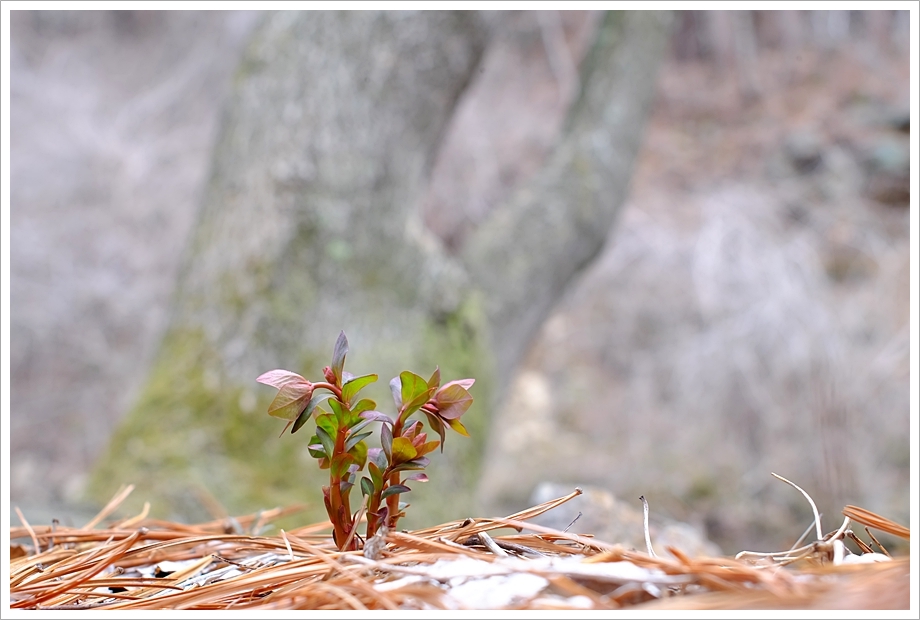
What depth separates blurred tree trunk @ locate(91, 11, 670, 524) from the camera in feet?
6.17

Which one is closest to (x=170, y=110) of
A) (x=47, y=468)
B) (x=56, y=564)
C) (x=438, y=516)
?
(x=47, y=468)

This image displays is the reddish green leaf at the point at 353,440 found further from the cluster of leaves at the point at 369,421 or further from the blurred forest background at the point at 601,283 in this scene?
the blurred forest background at the point at 601,283

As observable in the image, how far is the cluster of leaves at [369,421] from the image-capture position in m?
0.61

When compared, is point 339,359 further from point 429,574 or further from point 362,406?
point 429,574

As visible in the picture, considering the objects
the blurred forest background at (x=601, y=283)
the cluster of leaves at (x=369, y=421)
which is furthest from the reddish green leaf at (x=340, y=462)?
the blurred forest background at (x=601, y=283)

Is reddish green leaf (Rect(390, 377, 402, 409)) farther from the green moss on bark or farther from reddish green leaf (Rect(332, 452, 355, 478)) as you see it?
the green moss on bark

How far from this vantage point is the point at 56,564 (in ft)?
2.62

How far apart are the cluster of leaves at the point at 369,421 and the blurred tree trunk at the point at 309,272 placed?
1263 mm

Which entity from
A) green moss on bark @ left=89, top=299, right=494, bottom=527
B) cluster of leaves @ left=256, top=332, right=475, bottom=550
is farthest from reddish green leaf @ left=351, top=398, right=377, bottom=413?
green moss on bark @ left=89, top=299, right=494, bottom=527

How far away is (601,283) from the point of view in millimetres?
4867

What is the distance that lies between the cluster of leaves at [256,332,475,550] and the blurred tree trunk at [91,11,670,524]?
1263 mm

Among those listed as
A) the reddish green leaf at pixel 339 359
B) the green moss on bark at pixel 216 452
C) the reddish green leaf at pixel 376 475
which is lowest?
the reddish green leaf at pixel 376 475

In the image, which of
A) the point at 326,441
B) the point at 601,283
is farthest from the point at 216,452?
the point at 601,283

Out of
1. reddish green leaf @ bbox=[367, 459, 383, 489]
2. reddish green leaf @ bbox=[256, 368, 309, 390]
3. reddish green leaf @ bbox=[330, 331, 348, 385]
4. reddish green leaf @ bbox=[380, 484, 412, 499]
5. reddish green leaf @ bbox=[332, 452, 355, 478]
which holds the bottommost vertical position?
reddish green leaf @ bbox=[380, 484, 412, 499]
